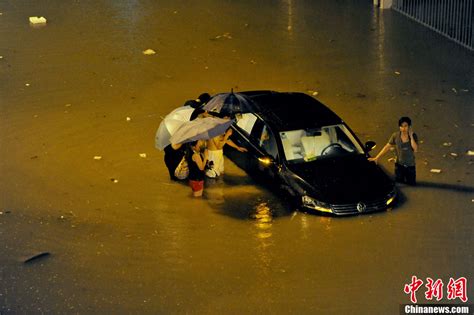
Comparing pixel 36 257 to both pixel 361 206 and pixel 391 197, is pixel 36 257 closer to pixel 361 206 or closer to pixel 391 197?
pixel 361 206

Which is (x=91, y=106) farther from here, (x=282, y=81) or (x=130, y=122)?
(x=282, y=81)

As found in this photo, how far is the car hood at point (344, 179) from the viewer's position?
15.7m

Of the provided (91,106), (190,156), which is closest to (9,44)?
(91,106)

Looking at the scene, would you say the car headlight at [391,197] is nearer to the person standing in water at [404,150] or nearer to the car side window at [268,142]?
the person standing in water at [404,150]

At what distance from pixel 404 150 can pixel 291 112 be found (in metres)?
1.91

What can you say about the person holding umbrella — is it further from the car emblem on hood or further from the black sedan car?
the car emblem on hood

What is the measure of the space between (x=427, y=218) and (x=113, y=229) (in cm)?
471

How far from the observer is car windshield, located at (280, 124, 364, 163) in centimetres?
1639

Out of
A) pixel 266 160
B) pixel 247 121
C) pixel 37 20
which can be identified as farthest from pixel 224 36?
pixel 266 160

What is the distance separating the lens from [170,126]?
17.4 m

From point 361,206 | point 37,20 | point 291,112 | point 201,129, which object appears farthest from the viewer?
point 37,20

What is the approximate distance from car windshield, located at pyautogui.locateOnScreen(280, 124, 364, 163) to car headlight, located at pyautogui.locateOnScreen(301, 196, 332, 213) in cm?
77

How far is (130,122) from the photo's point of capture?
2050cm

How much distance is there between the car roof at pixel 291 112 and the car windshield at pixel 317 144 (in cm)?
10
